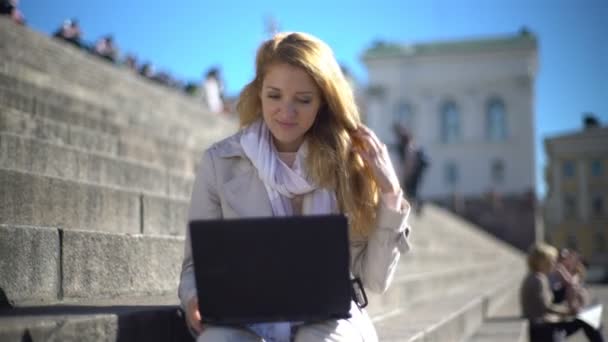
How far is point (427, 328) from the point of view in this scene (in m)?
4.16

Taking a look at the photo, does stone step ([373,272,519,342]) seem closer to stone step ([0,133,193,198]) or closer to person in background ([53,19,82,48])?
stone step ([0,133,193,198])

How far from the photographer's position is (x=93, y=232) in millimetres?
2988

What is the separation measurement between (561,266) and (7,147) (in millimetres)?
4543

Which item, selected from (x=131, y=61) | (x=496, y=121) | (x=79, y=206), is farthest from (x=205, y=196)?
(x=496, y=121)

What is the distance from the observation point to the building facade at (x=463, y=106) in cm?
4838

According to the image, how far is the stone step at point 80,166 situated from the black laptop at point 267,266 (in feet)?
6.45

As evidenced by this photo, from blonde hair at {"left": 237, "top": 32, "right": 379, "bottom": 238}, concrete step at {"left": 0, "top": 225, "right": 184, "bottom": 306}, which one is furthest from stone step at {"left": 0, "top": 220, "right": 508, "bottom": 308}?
blonde hair at {"left": 237, "top": 32, "right": 379, "bottom": 238}

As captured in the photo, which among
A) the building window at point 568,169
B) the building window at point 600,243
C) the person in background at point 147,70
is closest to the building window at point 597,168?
the building window at point 568,169

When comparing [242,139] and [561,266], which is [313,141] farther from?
[561,266]

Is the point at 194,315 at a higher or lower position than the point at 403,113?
lower

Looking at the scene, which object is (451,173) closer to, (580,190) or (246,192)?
(580,190)

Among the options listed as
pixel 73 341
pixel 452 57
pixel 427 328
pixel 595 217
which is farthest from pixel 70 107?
pixel 595 217

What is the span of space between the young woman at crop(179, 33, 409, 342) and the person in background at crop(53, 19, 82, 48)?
10.0 meters

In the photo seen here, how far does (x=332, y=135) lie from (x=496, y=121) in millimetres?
48586
